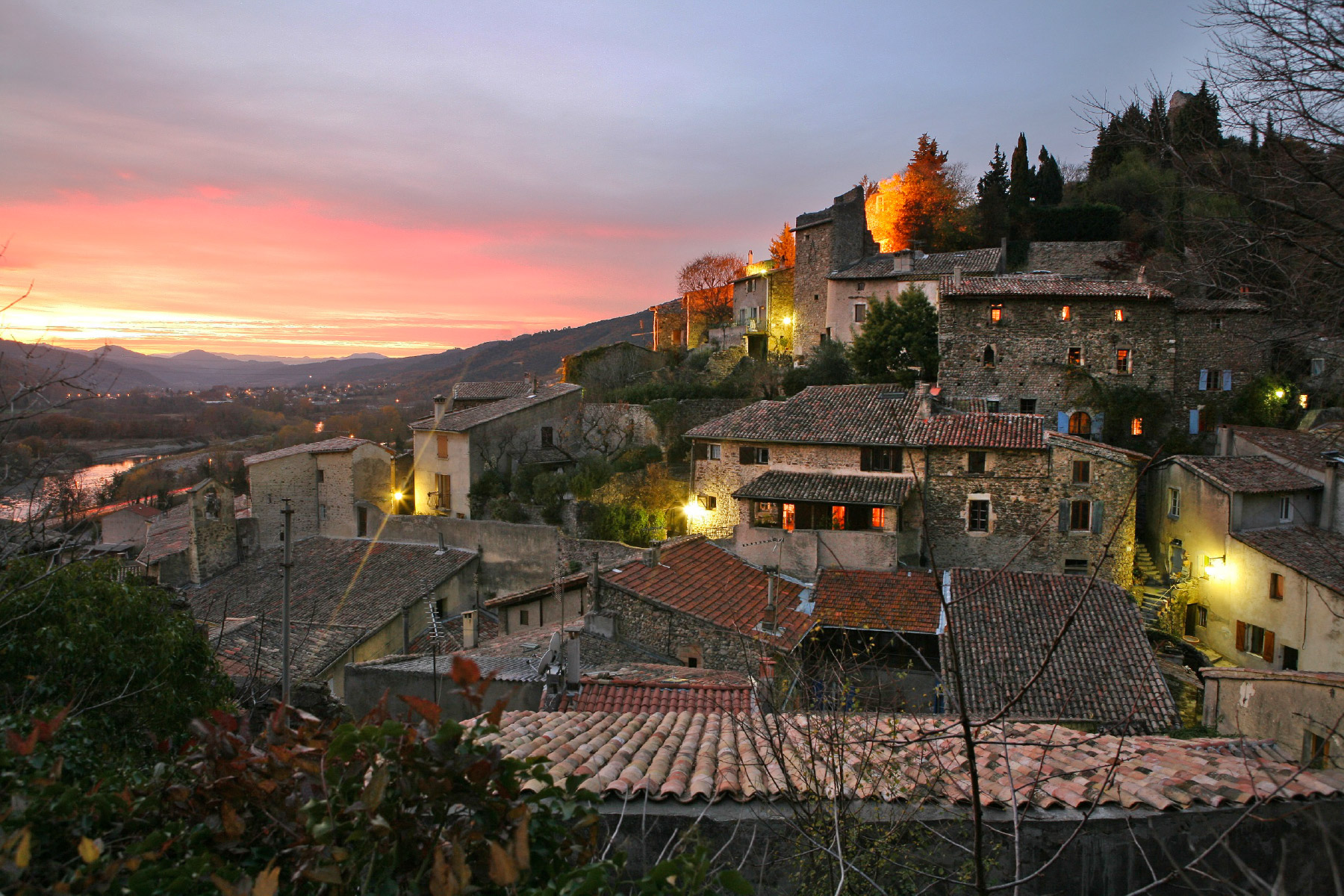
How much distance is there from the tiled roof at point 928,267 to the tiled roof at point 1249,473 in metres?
12.9

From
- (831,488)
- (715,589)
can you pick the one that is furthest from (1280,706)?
(831,488)

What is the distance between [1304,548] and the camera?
1645 centimetres

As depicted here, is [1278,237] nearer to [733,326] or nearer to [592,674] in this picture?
[592,674]

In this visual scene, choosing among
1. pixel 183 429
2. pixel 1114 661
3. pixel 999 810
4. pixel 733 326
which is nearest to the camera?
pixel 999 810

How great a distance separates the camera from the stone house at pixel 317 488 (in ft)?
82.8

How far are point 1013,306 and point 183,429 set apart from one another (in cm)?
3919

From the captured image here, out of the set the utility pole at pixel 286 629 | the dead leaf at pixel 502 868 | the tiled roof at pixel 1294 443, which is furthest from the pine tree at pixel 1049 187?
the dead leaf at pixel 502 868

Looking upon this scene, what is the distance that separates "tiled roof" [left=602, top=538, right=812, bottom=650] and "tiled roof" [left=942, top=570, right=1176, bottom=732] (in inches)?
131

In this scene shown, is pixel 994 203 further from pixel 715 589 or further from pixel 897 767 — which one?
pixel 897 767

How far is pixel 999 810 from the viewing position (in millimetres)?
4785

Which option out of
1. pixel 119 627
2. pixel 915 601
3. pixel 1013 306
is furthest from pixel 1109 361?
pixel 119 627

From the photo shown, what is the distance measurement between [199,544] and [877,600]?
2001 cm

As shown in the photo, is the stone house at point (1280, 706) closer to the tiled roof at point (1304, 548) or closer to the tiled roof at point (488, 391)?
the tiled roof at point (1304, 548)

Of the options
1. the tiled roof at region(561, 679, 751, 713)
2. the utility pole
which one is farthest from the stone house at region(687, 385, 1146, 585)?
the utility pole
